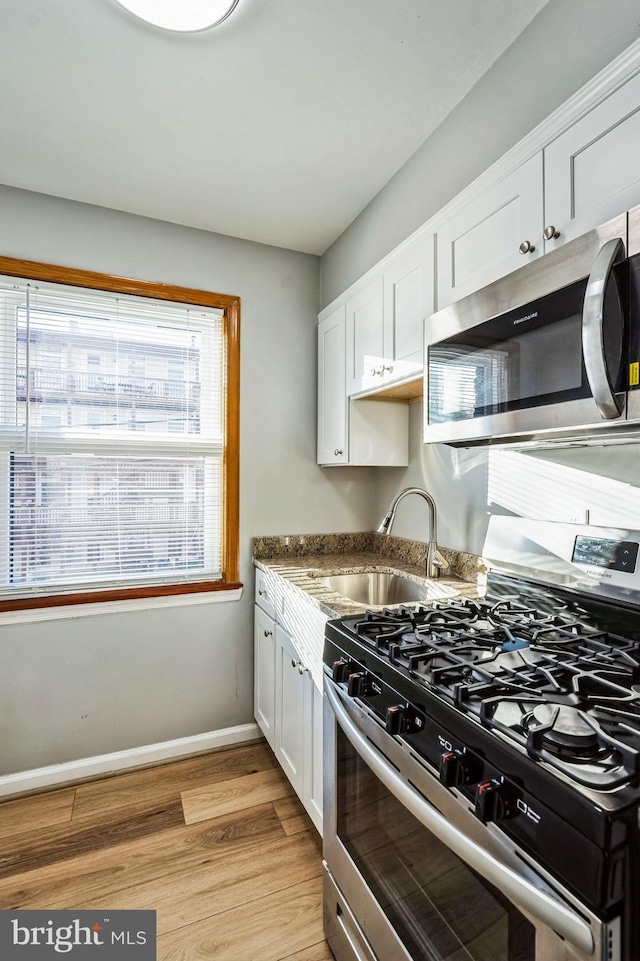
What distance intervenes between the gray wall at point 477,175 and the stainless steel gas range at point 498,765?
0.14 metres

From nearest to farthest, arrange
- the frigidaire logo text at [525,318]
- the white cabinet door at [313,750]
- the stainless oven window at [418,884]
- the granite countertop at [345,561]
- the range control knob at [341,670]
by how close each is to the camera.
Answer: the stainless oven window at [418,884] < the frigidaire logo text at [525,318] < the range control knob at [341,670] < the white cabinet door at [313,750] < the granite countertop at [345,561]

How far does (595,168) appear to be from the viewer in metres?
1.06

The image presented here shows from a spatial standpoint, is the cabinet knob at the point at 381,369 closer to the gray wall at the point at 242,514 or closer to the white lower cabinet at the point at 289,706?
the gray wall at the point at 242,514

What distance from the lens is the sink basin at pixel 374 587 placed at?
→ 214 cm

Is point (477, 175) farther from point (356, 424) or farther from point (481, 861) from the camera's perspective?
point (481, 861)

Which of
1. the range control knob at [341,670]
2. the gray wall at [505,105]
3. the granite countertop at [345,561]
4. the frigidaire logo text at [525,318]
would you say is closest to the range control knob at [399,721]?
the range control knob at [341,670]

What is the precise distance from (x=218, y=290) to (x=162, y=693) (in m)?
2.03

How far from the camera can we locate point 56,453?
2197 millimetres

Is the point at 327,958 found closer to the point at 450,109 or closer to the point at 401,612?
the point at 401,612

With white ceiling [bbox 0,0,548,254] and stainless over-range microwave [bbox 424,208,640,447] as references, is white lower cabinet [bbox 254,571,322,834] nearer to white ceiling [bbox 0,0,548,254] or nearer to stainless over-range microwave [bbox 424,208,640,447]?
stainless over-range microwave [bbox 424,208,640,447]

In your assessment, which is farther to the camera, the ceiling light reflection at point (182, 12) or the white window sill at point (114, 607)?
the white window sill at point (114, 607)

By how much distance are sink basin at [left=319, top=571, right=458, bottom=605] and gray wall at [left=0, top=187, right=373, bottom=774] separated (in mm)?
515

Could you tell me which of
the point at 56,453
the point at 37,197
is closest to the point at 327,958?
the point at 56,453

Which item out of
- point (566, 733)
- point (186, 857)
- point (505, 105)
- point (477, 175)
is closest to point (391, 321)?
point (477, 175)
